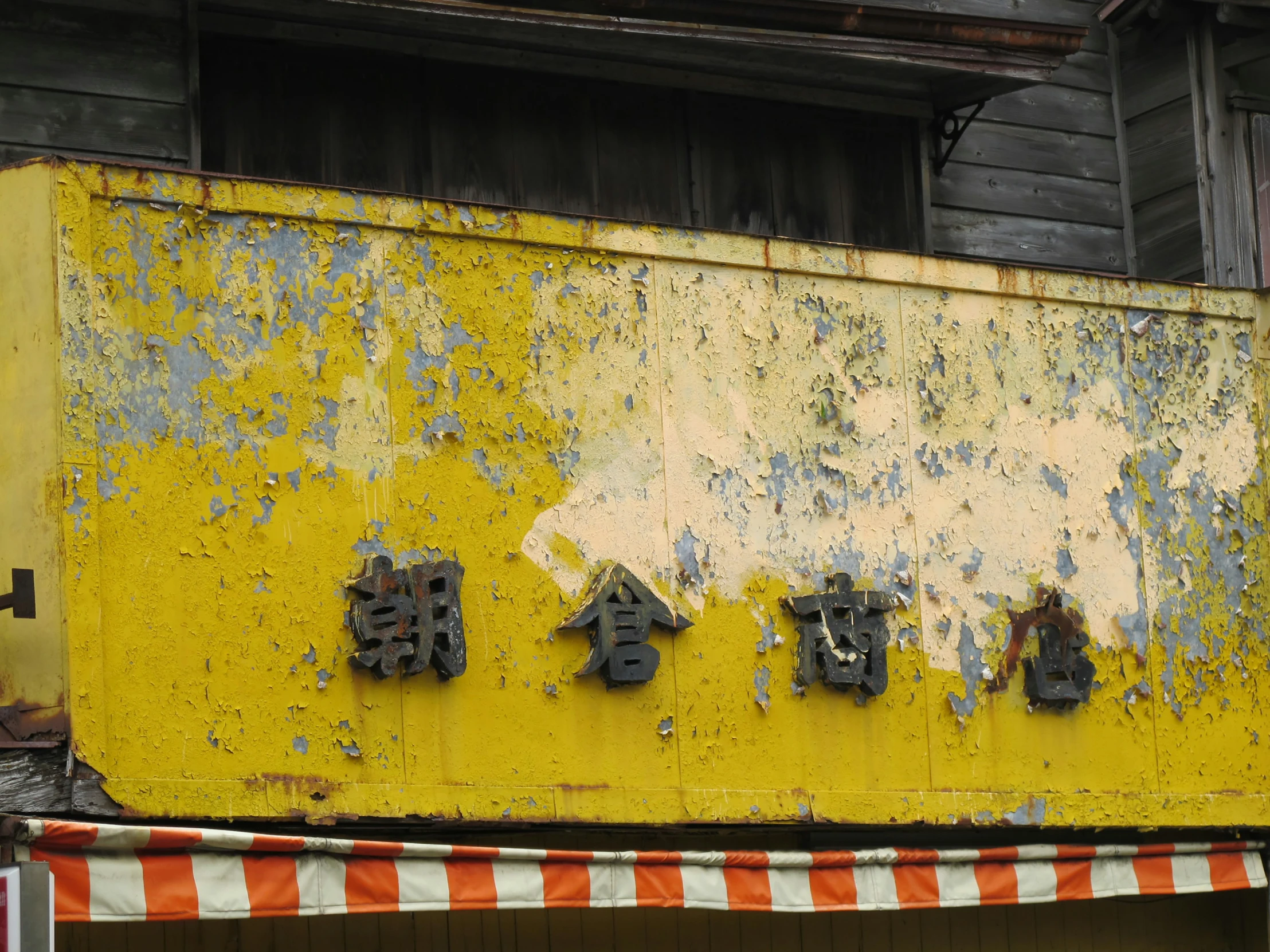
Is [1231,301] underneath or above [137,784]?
above

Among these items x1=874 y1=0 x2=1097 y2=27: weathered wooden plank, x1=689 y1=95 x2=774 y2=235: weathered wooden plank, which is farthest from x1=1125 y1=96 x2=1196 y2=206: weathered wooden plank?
x1=689 y1=95 x2=774 y2=235: weathered wooden plank

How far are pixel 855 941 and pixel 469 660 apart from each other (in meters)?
2.88

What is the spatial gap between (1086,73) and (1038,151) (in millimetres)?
667

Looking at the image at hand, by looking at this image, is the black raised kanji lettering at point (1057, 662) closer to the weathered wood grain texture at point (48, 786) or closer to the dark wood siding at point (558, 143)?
the dark wood siding at point (558, 143)

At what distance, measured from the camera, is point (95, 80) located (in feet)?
27.7

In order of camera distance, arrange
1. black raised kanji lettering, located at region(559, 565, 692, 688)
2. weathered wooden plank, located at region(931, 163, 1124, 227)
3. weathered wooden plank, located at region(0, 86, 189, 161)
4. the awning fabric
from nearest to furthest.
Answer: the awning fabric, black raised kanji lettering, located at region(559, 565, 692, 688), weathered wooden plank, located at region(0, 86, 189, 161), weathered wooden plank, located at region(931, 163, 1124, 227)

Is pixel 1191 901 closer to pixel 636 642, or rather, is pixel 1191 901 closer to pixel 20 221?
pixel 636 642

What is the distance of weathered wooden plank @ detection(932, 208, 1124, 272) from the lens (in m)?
10.5

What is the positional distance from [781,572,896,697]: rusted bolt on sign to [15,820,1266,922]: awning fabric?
74 cm

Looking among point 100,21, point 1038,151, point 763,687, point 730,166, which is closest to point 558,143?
point 730,166

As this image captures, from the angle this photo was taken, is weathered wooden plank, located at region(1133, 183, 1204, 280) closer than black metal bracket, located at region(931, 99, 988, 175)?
No

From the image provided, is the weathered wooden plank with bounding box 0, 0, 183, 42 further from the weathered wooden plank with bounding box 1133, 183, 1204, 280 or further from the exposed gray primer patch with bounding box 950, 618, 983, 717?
the weathered wooden plank with bounding box 1133, 183, 1204, 280

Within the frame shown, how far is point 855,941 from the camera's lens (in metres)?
8.99

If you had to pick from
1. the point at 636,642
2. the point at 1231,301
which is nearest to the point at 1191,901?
the point at 1231,301
